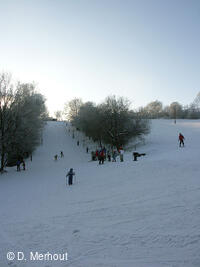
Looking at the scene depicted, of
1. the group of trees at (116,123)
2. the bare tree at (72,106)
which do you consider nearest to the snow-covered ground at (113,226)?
the group of trees at (116,123)

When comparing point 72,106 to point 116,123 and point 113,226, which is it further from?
point 113,226

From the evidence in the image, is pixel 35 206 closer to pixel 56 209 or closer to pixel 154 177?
pixel 56 209

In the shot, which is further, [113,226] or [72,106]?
[72,106]

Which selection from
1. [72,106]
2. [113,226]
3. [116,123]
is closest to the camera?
[113,226]

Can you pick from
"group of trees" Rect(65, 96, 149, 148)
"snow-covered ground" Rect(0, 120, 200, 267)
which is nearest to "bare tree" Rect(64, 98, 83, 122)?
"group of trees" Rect(65, 96, 149, 148)

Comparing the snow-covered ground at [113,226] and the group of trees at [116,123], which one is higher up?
the group of trees at [116,123]

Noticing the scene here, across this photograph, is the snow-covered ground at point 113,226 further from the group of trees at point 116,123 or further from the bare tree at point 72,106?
the bare tree at point 72,106

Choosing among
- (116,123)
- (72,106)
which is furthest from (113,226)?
(72,106)

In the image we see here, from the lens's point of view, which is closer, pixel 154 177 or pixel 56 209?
pixel 56 209

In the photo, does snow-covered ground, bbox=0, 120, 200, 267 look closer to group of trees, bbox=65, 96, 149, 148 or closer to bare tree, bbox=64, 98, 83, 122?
group of trees, bbox=65, 96, 149, 148

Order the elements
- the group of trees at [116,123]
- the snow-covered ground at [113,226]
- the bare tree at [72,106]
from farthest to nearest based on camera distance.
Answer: the bare tree at [72,106] → the group of trees at [116,123] → the snow-covered ground at [113,226]

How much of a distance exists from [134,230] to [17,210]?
17.5 feet

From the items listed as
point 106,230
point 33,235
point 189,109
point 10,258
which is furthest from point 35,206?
point 189,109

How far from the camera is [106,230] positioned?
486 centimetres
